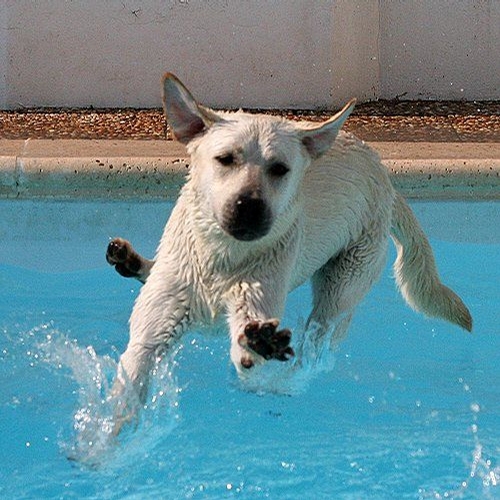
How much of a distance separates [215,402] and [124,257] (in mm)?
827

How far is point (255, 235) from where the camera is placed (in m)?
4.13

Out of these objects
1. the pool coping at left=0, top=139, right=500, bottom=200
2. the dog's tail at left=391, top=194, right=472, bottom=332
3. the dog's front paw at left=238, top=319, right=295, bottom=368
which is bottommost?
the pool coping at left=0, top=139, right=500, bottom=200

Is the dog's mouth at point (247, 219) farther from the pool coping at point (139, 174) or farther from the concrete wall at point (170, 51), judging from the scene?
the concrete wall at point (170, 51)

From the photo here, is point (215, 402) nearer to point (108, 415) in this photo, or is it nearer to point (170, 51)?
point (108, 415)

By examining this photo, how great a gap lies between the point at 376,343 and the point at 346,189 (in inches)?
A: 55.0

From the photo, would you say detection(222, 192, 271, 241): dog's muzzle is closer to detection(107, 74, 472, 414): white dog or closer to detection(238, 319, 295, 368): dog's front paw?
detection(107, 74, 472, 414): white dog

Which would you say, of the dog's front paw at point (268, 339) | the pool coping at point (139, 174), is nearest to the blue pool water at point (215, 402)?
the pool coping at point (139, 174)

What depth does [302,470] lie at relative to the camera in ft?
15.2

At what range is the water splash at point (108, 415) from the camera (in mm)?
4344

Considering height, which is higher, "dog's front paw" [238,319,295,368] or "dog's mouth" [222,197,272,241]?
"dog's mouth" [222,197,272,241]

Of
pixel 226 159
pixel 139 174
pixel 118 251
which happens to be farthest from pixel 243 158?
pixel 139 174

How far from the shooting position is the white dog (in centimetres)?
412

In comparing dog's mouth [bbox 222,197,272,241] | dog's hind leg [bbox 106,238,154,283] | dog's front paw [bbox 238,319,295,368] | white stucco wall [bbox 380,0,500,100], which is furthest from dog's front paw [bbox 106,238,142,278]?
white stucco wall [bbox 380,0,500,100]

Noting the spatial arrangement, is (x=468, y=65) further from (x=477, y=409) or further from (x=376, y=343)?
(x=477, y=409)
